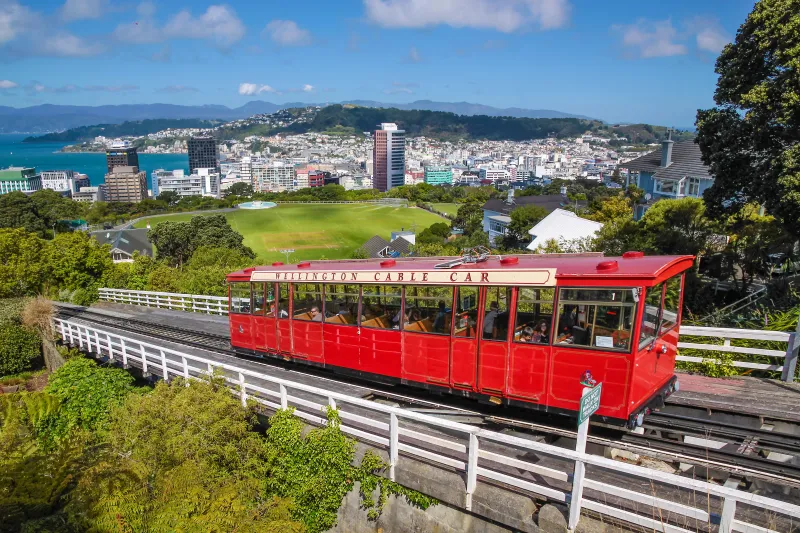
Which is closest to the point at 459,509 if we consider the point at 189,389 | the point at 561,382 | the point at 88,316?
the point at 561,382

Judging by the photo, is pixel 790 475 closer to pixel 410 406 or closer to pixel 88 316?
pixel 410 406

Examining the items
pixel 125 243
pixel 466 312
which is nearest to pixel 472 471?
pixel 466 312

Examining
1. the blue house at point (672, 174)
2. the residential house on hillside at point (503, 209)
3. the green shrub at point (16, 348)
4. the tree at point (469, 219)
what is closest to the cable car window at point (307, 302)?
the green shrub at point (16, 348)

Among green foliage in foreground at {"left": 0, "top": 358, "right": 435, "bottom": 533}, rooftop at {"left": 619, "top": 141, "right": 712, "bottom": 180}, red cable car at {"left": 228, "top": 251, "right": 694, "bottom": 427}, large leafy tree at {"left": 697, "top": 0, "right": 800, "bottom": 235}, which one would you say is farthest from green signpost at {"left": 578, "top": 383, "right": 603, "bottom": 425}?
rooftop at {"left": 619, "top": 141, "right": 712, "bottom": 180}

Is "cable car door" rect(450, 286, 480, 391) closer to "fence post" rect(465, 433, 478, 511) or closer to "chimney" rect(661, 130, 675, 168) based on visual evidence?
"fence post" rect(465, 433, 478, 511)

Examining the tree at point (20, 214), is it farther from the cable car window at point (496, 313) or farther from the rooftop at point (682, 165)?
the cable car window at point (496, 313)
